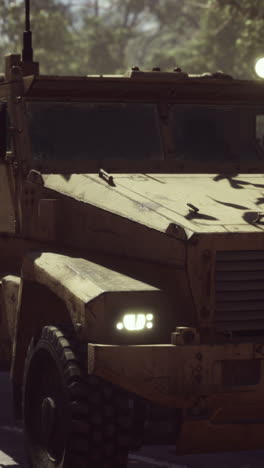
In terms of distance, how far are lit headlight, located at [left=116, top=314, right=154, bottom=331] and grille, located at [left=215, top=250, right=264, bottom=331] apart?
352mm

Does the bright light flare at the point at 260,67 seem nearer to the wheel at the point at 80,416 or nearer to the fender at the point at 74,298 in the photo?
the fender at the point at 74,298

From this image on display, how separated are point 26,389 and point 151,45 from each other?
261ft

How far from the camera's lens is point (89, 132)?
8.28 m

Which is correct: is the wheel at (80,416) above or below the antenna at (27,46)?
below

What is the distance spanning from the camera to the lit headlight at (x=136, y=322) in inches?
251

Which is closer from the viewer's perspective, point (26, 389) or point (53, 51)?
point (26, 389)

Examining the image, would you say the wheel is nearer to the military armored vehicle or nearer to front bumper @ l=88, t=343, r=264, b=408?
the military armored vehicle

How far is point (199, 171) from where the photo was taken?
8258 mm

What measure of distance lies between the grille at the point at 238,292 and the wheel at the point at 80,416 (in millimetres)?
680

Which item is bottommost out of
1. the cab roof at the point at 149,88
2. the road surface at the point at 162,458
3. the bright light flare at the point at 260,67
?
the road surface at the point at 162,458

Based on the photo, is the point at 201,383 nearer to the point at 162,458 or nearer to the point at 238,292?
the point at 238,292

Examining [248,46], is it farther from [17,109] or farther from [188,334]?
[188,334]

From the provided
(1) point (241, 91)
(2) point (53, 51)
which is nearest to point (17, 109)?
(1) point (241, 91)

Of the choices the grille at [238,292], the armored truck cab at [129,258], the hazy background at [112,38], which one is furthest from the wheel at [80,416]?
the hazy background at [112,38]
